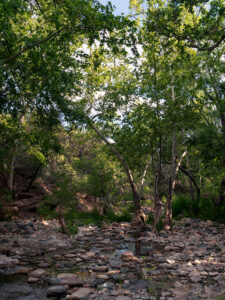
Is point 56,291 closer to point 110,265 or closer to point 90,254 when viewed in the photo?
point 110,265

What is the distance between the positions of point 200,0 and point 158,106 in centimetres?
520

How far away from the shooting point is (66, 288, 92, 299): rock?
4.67 metres

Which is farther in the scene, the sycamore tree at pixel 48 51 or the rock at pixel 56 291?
the sycamore tree at pixel 48 51

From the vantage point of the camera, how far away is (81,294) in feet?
15.7

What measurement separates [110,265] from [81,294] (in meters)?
2.26

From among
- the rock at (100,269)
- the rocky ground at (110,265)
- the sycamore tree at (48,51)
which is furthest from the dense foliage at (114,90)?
the rock at (100,269)

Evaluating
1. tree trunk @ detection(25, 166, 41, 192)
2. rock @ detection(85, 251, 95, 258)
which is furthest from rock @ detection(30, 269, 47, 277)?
tree trunk @ detection(25, 166, 41, 192)

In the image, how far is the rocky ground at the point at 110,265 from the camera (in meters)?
4.92

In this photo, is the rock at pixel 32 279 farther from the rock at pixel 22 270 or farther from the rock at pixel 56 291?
the rock at pixel 56 291

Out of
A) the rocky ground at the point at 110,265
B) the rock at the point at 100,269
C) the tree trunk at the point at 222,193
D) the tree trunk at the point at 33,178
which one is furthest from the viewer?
the tree trunk at the point at 33,178

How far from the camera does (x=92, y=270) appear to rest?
6.50 m

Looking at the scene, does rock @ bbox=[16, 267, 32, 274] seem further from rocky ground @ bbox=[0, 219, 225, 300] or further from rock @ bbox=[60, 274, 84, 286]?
rock @ bbox=[60, 274, 84, 286]

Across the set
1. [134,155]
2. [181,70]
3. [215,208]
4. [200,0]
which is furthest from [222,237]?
[200,0]

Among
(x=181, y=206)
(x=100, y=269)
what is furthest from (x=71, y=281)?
(x=181, y=206)
